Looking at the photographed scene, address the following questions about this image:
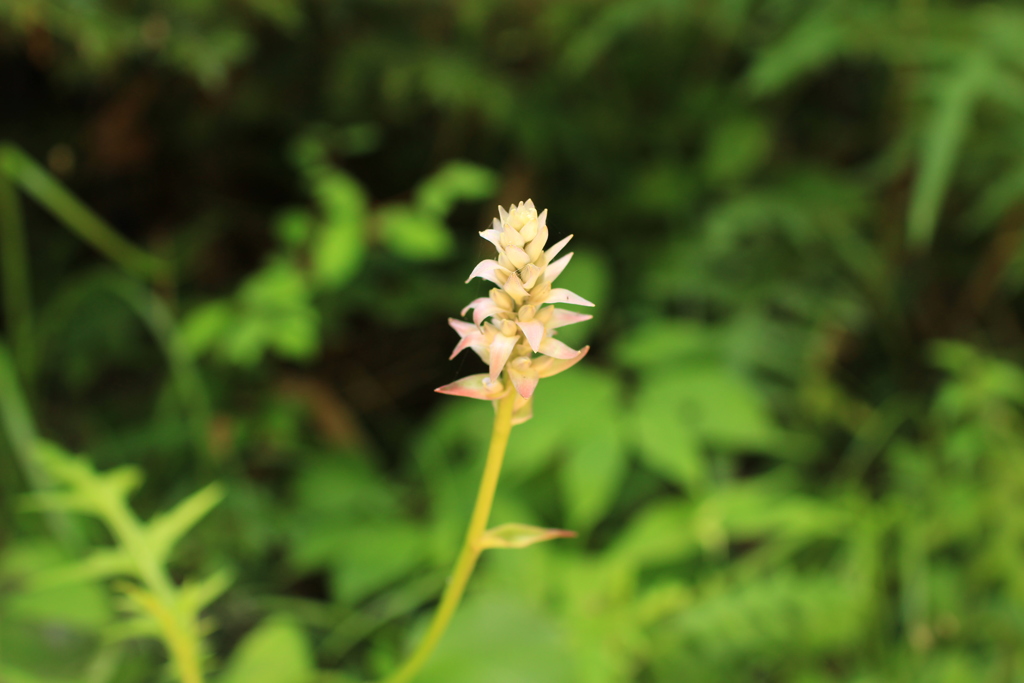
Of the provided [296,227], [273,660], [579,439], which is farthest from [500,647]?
[296,227]

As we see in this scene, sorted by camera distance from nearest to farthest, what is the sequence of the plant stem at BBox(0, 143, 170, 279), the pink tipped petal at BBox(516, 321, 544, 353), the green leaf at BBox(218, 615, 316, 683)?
the pink tipped petal at BBox(516, 321, 544, 353) < the green leaf at BBox(218, 615, 316, 683) < the plant stem at BBox(0, 143, 170, 279)

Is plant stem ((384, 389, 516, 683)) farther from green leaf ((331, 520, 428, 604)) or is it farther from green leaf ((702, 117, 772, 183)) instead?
green leaf ((702, 117, 772, 183))

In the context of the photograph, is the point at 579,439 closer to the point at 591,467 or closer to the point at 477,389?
the point at 591,467

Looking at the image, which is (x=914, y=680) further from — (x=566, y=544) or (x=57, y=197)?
(x=57, y=197)

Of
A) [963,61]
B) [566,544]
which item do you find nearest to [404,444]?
[566,544]

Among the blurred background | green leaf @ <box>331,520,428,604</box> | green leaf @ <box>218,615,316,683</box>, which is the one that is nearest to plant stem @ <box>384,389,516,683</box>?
green leaf @ <box>218,615,316,683</box>

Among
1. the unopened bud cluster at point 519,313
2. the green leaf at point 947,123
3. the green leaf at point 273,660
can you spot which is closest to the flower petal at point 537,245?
the unopened bud cluster at point 519,313
